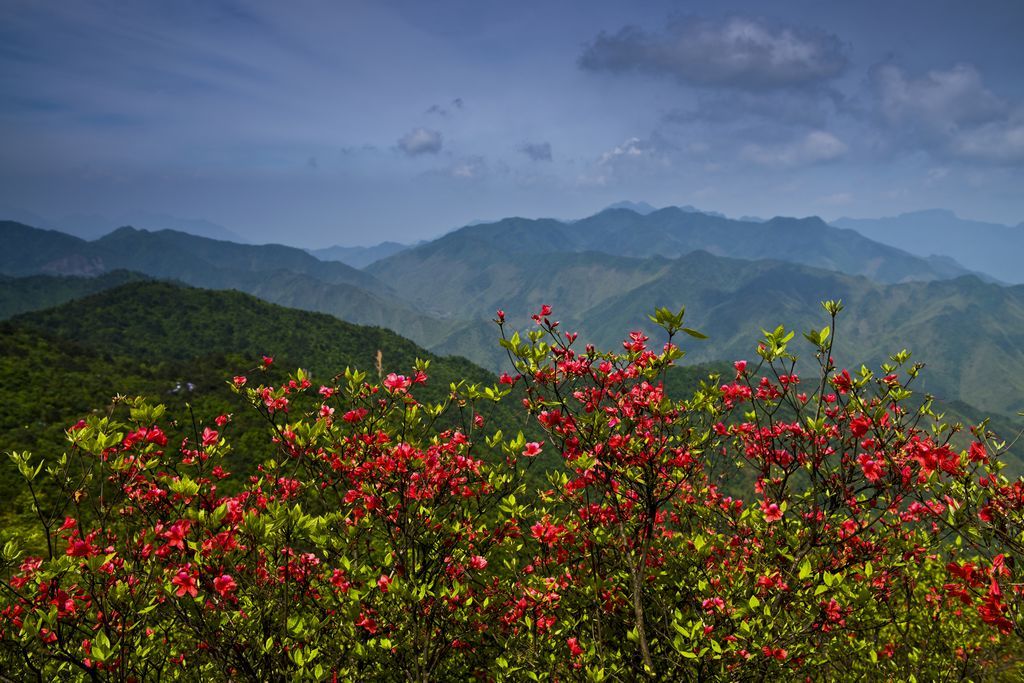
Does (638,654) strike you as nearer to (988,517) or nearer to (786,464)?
(786,464)

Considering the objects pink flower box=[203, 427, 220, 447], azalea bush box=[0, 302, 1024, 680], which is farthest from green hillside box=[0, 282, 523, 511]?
azalea bush box=[0, 302, 1024, 680]

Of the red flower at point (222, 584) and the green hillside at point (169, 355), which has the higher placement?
the red flower at point (222, 584)

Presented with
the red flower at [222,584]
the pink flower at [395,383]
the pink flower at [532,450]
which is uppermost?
the pink flower at [395,383]

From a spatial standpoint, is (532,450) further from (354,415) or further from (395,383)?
(354,415)

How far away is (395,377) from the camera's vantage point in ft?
20.6

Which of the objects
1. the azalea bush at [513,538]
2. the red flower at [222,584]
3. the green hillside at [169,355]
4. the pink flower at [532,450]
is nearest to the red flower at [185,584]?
the azalea bush at [513,538]

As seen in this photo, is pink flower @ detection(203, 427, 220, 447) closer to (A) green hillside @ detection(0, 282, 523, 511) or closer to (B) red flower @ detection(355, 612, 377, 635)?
(B) red flower @ detection(355, 612, 377, 635)

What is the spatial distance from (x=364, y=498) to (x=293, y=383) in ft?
6.99

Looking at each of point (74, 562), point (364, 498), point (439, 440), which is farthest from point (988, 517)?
point (74, 562)

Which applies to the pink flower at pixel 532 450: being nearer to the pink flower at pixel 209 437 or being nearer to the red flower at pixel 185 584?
the red flower at pixel 185 584

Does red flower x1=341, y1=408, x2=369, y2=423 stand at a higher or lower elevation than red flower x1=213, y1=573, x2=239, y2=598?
higher

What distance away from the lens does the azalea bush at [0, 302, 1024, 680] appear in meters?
5.08

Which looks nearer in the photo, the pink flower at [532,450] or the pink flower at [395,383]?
the pink flower at [532,450]

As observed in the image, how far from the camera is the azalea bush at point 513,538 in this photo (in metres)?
5.08
